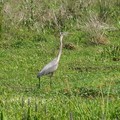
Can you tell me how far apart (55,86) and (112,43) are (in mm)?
5401

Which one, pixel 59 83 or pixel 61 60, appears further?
pixel 61 60

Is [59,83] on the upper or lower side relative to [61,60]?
upper

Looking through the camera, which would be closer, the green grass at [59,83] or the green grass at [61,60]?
the green grass at [59,83]

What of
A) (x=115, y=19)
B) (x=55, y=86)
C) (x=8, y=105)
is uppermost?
(x=8, y=105)

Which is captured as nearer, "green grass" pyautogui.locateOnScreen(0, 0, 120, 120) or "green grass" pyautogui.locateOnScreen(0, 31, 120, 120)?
"green grass" pyautogui.locateOnScreen(0, 31, 120, 120)

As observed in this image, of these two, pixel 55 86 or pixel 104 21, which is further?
pixel 104 21

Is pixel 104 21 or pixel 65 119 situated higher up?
pixel 65 119

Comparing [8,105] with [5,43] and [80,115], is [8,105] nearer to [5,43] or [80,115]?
[80,115]

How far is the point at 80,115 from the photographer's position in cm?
675

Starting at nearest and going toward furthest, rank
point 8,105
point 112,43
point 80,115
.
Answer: point 80,115, point 8,105, point 112,43

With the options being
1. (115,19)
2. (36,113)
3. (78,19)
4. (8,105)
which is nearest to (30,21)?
(78,19)

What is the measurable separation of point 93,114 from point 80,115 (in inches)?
6.1

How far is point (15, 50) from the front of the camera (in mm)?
15102

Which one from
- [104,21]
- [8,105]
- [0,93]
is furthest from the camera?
[104,21]
